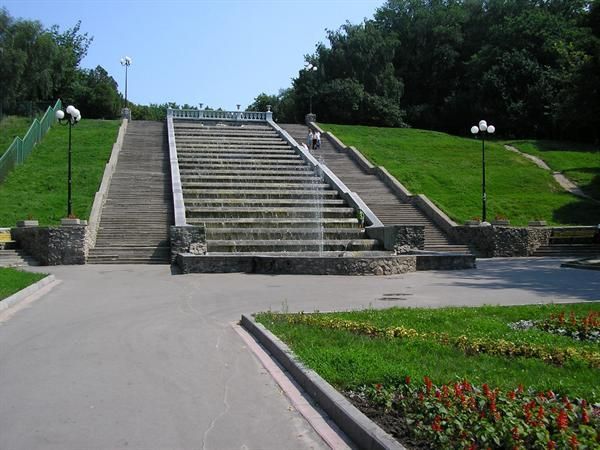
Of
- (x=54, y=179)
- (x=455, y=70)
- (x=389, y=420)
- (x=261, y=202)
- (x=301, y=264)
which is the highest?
(x=455, y=70)

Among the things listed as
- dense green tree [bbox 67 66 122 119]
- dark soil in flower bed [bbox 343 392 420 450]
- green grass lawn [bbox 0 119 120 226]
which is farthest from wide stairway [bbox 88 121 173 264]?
dense green tree [bbox 67 66 122 119]

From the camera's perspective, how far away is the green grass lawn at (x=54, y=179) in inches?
1094

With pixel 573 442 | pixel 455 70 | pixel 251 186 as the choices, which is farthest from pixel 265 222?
pixel 455 70

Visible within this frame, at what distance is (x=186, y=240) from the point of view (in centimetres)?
2280

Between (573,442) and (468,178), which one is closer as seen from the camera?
(573,442)

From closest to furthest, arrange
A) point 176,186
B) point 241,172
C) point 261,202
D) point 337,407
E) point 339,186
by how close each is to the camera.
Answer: point 337,407
point 261,202
point 176,186
point 339,186
point 241,172

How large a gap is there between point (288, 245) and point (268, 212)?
3487 mm

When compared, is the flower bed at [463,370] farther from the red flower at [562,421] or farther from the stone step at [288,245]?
the stone step at [288,245]

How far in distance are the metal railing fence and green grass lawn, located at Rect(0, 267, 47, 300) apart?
16.8 m

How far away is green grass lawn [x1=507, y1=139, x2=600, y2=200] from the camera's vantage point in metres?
38.5

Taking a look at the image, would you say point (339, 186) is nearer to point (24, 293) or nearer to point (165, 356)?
point (24, 293)

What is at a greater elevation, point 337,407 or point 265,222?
point 265,222

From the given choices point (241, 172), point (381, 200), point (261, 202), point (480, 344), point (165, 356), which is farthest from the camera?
point (241, 172)

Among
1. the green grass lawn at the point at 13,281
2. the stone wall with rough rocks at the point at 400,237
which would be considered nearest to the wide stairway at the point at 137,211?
the green grass lawn at the point at 13,281
